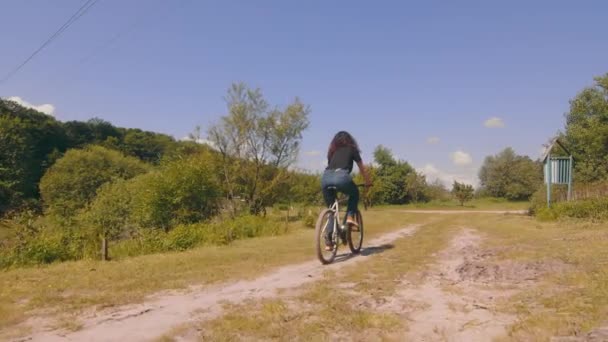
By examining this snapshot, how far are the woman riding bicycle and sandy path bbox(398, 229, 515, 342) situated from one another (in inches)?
91.6

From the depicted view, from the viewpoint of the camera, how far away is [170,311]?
389 cm

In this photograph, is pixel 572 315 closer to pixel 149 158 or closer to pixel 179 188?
pixel 179 188

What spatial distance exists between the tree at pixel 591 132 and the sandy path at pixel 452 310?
27.8 meters

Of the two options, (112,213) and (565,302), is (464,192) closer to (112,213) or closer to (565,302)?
(112,213)

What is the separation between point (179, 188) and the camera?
21016 mm

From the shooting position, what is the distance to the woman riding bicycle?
687cm

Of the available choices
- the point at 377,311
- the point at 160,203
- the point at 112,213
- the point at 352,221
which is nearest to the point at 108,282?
the point at 377,311

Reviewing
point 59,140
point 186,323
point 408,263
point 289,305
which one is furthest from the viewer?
point 59,140

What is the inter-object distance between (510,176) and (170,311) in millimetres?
76313

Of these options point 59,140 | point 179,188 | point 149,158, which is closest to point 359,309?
point 179,188

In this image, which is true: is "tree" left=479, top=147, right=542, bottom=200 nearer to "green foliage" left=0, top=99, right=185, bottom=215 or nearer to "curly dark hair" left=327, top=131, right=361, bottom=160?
"green foliage" left=0, top=99, right=185, bottom=215

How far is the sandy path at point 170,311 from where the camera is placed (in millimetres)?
3205

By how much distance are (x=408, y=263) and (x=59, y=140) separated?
91663 millimetres

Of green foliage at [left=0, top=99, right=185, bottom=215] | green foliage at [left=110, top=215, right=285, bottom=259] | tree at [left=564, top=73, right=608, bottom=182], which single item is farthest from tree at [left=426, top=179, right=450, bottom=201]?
green foliage at [left=110, top=215, right=285, bottom=259]
